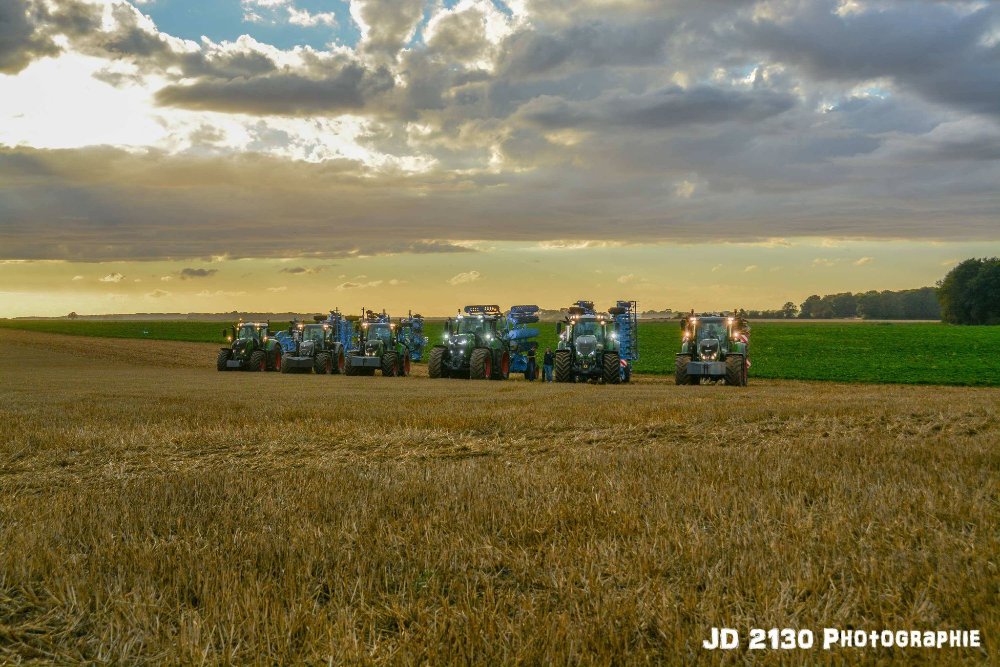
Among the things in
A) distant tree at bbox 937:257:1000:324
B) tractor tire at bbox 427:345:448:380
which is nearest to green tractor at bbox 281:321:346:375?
tractor tire at bbox 427:345:448:380

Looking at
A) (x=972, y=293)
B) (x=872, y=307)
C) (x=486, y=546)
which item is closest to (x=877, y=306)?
(x=872, y=307)

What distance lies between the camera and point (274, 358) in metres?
41.5

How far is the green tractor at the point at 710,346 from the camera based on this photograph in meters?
28.5

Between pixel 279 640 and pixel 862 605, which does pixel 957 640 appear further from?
pixel 279 640

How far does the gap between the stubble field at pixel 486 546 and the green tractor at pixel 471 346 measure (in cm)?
1977

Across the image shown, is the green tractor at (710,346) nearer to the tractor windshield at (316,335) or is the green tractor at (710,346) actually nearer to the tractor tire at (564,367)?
the tractor tire at (564,367)

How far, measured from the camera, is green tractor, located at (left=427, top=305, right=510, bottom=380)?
32500 millimetres

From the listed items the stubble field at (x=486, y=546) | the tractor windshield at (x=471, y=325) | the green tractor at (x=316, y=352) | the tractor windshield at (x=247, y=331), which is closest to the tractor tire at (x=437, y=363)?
the tractor windshield at (x=471, y=325)

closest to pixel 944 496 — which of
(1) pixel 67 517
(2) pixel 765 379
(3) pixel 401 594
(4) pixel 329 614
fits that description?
(3) pixel 401 594

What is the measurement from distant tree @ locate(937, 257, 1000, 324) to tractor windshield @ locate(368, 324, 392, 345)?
92.7 metres

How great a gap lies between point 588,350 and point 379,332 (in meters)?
10.9

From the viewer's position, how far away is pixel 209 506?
7.46 metres

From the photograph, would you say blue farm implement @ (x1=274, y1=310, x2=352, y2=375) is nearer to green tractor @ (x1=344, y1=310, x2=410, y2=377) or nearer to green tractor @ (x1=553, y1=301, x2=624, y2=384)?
green tractor @ (x1=344, y1=310, x2=410, y2=377)

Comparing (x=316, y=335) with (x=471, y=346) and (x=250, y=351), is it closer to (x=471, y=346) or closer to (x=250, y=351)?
(x=250, y=351)
